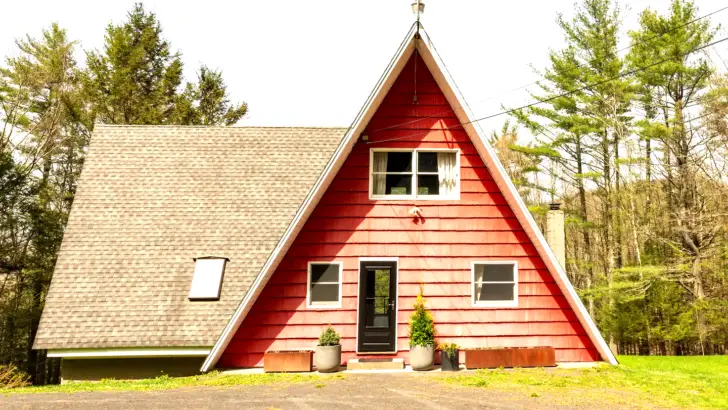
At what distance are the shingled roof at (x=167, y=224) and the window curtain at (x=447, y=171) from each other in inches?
168

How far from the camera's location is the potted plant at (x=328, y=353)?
10.5 m

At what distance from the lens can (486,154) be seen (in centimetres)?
1121

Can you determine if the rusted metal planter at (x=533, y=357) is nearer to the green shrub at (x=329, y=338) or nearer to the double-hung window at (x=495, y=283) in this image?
the double-hung window at (x=495, y=283)

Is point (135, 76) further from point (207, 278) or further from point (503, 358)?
point (503, 358)

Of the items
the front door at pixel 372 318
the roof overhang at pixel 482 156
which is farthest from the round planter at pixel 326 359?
the roof overhang at pixel 482 156

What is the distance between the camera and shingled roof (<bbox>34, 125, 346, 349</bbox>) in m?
11.2

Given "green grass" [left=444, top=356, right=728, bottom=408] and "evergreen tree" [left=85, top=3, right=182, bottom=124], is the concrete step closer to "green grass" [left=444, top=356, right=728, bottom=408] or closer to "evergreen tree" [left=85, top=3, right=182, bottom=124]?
"green grass" [left=444, top=356, right=728, bottom=408]

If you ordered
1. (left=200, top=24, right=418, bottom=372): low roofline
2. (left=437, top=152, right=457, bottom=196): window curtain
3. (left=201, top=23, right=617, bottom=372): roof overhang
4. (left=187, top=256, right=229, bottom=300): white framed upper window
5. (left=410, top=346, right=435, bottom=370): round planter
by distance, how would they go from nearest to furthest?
(left=200, top=24, right=418, bottom=372): low roofline < (left=201, top=23, right=617, bottom=372): roof overhang < (left=410, top=346, right=435, bottom=370): round planter < (left=187, top=256, right=229, bottom=300): white framed upper window < (left=437, top=152, right=457, bottom=196): window curtain

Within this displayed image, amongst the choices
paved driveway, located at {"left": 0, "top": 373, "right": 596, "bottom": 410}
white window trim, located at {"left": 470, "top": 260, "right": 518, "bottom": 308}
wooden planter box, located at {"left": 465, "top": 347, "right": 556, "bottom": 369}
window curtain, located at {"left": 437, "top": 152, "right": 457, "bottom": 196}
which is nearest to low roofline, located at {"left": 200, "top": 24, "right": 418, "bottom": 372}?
paved driveway, located at {"left": 0, "top": 373, "right": 596, "bottom": 410}

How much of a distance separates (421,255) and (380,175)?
2178 mm

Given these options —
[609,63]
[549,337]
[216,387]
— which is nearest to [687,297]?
[609,63]

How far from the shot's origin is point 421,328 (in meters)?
10.9

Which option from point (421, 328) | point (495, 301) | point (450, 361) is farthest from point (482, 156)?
point (450, 361)

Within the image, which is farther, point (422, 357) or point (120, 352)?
point (120, 352)
